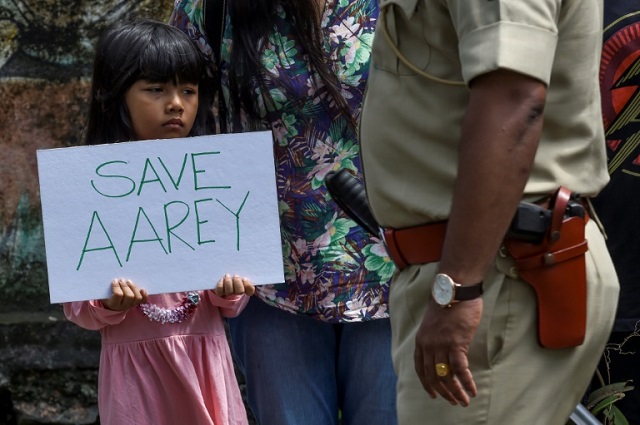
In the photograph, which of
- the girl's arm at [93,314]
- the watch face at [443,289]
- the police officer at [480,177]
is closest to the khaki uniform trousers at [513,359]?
the police officer at [480,177]

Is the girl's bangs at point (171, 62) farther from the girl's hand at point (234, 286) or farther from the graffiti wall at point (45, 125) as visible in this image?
the graffiti wall at point (45, 125)

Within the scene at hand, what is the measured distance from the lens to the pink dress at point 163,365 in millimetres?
3367

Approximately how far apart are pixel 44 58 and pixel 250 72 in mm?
1715

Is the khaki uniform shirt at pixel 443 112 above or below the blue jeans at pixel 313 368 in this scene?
above

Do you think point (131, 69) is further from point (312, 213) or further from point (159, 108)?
point (312, 213)

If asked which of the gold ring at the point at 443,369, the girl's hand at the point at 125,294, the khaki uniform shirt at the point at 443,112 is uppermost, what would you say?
the khaki uniform shirt at the point at 443,112

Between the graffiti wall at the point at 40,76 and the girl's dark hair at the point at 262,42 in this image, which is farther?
the graffiti wall at the point at 40,76

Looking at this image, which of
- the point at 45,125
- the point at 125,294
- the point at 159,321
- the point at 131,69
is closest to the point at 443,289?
the point at 125,294

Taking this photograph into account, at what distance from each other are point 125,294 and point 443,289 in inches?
47.2

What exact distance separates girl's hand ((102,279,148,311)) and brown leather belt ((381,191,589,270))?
3.14 ft

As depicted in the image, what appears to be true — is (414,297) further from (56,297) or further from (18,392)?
(18,392)

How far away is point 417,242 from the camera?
92.8 inches

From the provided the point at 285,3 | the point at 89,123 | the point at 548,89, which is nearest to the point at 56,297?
the point at 89,123

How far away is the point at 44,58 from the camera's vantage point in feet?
15.4
